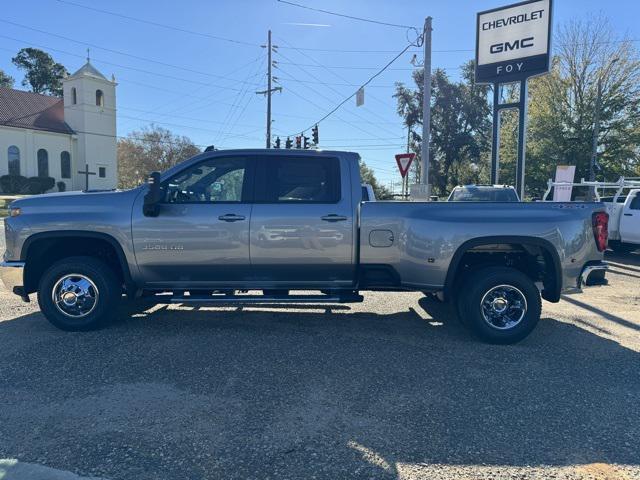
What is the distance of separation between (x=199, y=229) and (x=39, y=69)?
273 ft

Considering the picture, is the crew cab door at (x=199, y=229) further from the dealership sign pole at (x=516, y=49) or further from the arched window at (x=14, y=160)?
the arched window at (x=14, y=160)

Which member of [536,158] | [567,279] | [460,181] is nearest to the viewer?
[567,279]

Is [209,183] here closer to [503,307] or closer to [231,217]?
[231,217]

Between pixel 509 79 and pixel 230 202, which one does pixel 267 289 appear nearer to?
pixel 230 202

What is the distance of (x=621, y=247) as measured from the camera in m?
13.1

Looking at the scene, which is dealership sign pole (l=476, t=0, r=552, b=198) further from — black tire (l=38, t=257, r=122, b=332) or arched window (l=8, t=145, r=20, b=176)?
arched window (l=8, t=145, r=20, b=176)

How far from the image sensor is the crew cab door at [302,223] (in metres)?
5.29

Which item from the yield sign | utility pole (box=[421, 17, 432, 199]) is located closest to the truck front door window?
the yield sign

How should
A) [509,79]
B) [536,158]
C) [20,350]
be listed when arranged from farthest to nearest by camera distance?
[536,158]
[509,79]
[20,350]

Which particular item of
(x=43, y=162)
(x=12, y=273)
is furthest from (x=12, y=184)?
(x=12, y=273)

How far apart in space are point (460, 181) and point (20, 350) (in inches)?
1832

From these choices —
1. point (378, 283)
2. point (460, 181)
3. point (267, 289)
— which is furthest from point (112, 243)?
point (460, 181)

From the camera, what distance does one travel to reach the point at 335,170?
5.51m

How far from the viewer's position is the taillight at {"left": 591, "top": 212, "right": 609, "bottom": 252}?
17.0 feet
